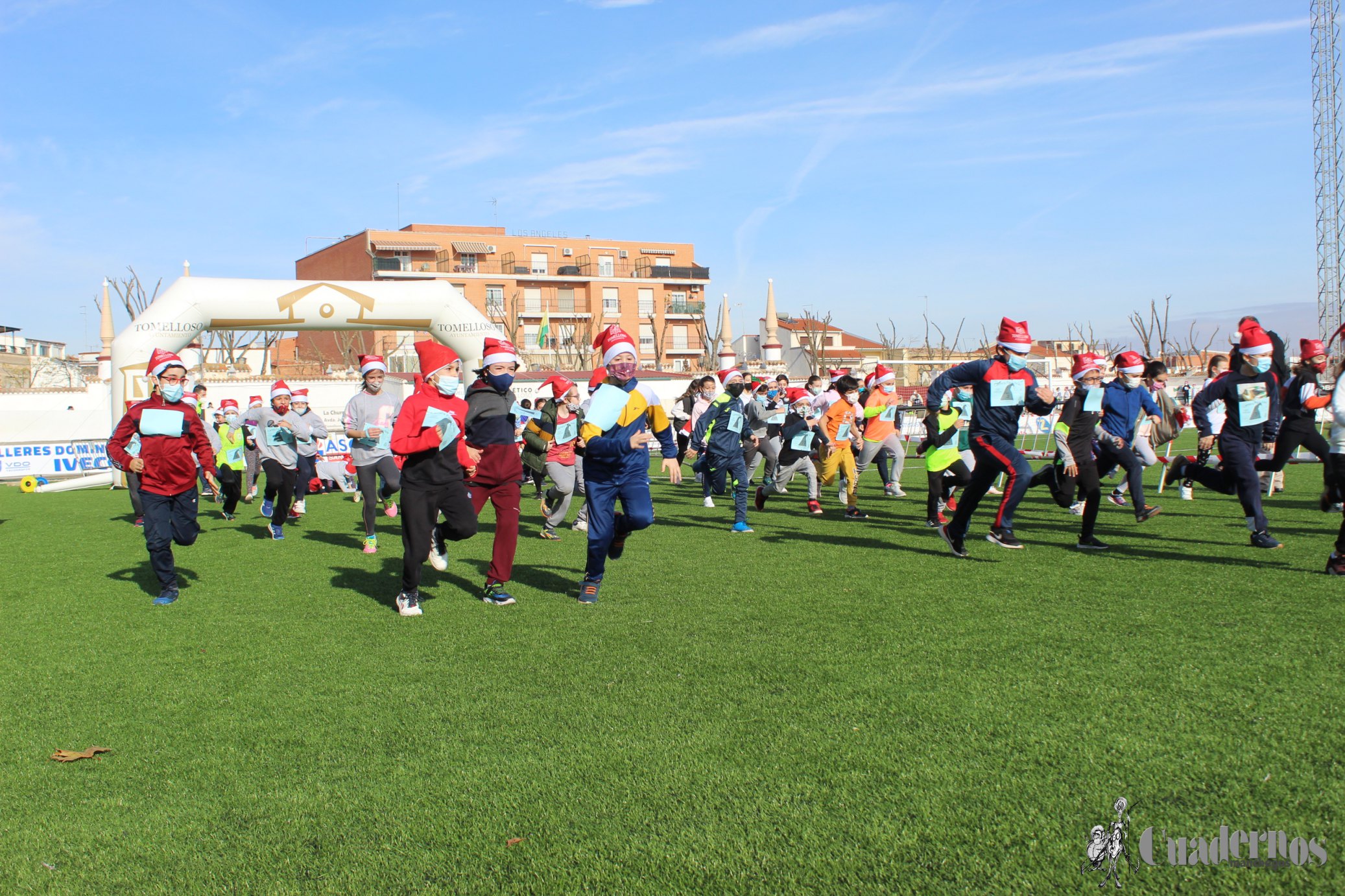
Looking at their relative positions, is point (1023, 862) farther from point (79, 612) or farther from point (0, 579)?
point (0, 579)

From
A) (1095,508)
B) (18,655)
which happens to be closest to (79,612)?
(18,655)

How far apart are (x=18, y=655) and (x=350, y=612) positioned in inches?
86.5

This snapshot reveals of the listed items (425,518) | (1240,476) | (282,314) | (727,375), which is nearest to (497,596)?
(425,518)

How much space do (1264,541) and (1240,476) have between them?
0.71m

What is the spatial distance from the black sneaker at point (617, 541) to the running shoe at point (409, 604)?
1.55 metres

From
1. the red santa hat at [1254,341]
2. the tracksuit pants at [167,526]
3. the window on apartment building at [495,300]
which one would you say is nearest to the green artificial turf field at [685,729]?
the tracksuit pants at [167,526]

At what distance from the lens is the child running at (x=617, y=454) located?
7371mm

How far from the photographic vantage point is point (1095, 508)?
9430mm

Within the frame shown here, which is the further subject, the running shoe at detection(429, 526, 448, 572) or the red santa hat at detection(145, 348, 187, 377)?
the running shoe at detection(429, 526, 448, 572)

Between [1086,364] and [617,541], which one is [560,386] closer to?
[617,541]

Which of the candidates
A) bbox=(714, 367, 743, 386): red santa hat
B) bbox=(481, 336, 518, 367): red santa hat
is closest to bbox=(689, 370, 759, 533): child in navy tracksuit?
bbox=(714, 367, 743, 386): red santa hat

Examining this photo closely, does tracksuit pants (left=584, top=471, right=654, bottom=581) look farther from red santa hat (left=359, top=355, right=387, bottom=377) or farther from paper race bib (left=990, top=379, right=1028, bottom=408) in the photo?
red santa hat (left=359, top=355, right=387, bottom=377)

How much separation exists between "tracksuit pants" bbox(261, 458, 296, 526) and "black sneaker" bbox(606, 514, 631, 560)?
609 centimetres

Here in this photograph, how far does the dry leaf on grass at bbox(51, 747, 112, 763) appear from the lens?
4.55 m
